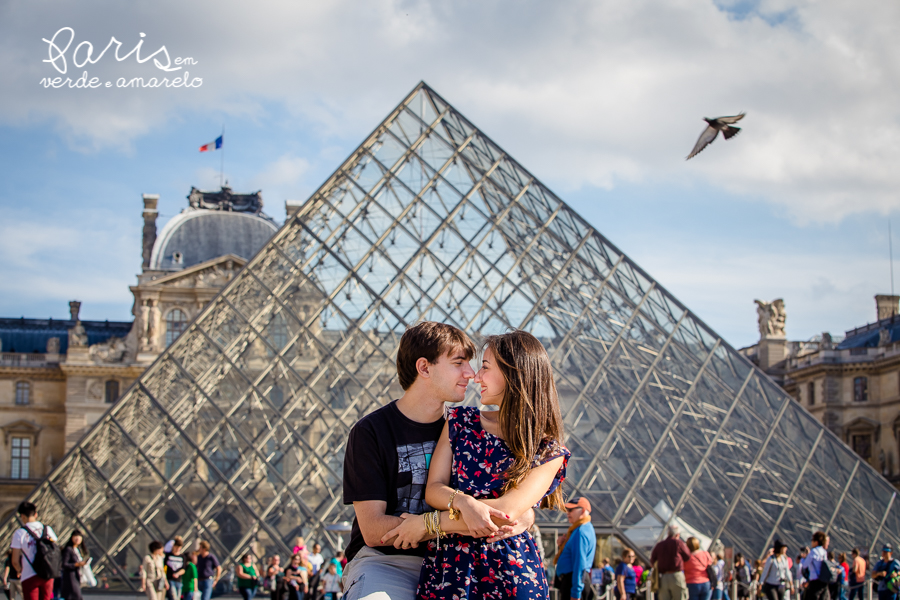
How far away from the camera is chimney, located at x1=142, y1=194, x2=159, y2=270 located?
4791 cm

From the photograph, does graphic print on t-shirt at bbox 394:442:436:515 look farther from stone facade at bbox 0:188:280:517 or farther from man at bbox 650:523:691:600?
stone facade at bbox 0:188:280:517

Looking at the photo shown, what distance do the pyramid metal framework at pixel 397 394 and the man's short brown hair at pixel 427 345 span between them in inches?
434

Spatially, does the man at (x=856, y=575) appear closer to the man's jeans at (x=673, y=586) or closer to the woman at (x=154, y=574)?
the man's jeans at (x=673, y=586)

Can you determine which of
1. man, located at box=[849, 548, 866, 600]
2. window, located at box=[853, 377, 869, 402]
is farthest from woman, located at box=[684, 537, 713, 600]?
window, located at box=[853, 377, 869, 402]

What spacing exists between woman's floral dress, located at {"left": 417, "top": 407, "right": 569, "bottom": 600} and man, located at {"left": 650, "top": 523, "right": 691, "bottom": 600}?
6.04 m

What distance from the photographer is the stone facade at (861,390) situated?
130 feet

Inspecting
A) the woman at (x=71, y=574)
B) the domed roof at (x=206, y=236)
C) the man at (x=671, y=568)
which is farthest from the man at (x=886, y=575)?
the domed roof at (x=206, y=236)

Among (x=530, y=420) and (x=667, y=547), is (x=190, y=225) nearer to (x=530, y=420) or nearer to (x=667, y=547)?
(x=667, y=547)

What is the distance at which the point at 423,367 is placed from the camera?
127 inches

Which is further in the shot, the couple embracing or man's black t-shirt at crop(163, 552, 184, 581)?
man's black t-shirt at crop(163, 552, 184, 581)

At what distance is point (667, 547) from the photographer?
8.74m

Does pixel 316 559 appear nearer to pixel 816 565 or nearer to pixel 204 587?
pixel 204 587

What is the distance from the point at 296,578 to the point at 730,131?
6.83m

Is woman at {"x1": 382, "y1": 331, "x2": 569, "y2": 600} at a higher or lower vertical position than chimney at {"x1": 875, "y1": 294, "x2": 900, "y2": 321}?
lower
